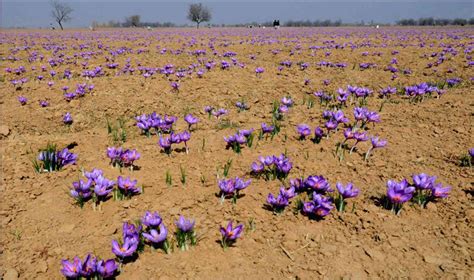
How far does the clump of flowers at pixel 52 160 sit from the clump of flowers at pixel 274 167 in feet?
7.95

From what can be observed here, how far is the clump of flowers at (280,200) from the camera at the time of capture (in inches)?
130

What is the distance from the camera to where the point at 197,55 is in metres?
15.9

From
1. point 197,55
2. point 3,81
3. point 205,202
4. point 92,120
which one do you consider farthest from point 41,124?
point 197,55

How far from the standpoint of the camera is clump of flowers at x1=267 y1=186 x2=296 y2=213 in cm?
331

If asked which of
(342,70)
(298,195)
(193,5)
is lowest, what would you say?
(298,195)


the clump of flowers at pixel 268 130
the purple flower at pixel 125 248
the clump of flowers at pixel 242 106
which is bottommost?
the purple flower at pixel 125 248

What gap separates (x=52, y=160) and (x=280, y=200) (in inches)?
117

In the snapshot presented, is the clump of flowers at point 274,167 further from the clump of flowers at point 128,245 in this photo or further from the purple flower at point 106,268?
the purple flower at point 106,268

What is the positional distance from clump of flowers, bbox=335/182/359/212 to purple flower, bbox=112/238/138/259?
196 cm

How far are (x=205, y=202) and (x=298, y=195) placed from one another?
1.01 m

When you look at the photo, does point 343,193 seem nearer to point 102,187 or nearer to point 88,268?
point 88,268

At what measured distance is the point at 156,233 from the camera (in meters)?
2.83

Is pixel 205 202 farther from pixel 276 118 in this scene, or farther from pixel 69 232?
pixel 276 118

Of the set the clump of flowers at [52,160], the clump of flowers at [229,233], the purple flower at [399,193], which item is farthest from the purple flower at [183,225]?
the clump of flowers at [52,160]
